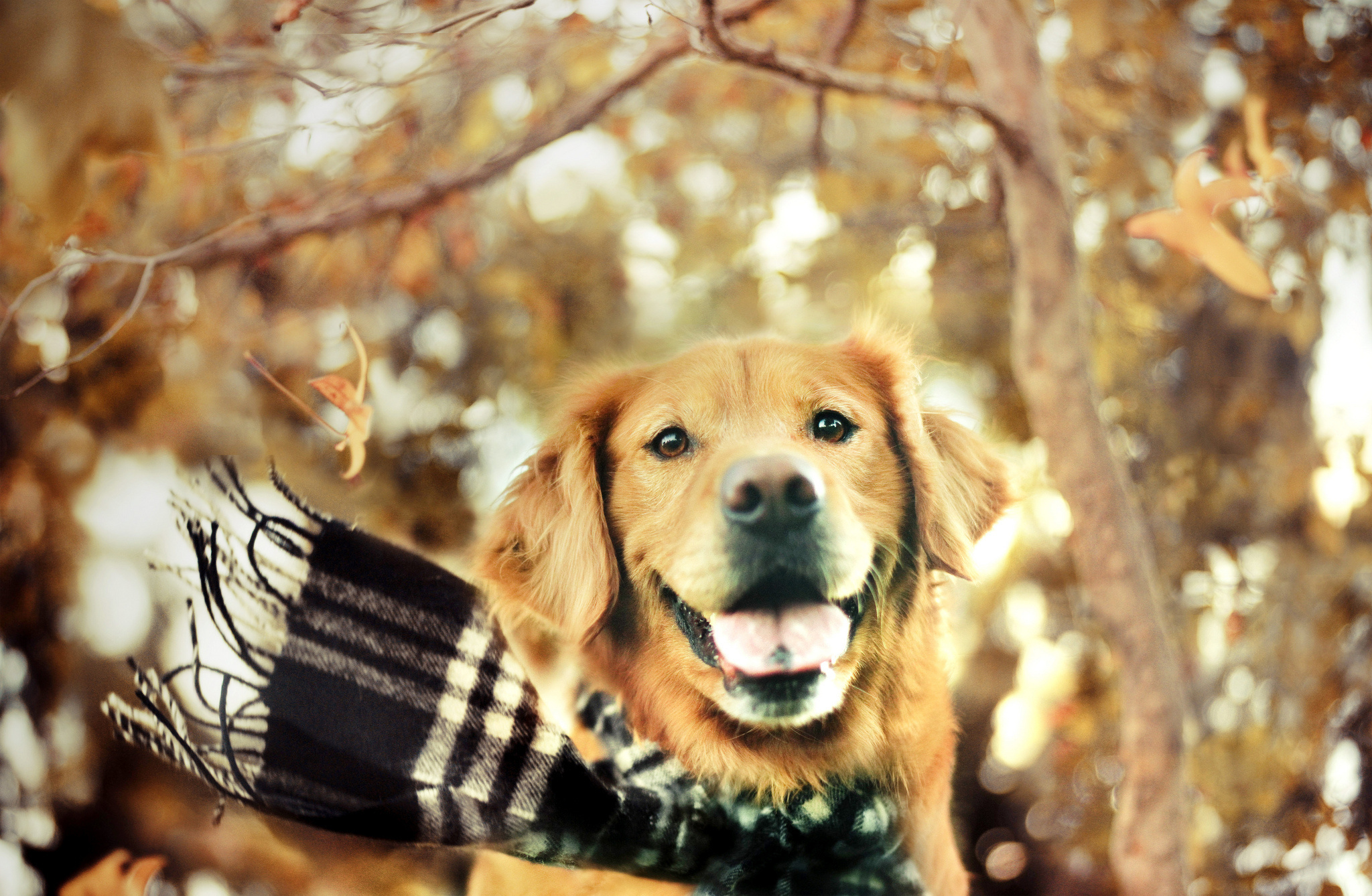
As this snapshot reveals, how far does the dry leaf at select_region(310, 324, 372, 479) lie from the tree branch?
114cm

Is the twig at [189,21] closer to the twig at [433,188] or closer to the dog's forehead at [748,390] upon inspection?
the twig at [433,188]

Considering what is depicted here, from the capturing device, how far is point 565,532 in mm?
1021

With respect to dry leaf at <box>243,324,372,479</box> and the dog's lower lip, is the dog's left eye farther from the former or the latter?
dry leaf at <box>243,324,372,479</box>

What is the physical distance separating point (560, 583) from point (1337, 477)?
6.66 ft

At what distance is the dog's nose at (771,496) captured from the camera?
2.93ft

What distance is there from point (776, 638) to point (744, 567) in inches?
3.9

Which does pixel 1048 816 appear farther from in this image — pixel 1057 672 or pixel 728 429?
pixel 728 429

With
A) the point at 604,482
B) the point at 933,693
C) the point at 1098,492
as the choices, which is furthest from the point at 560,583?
the point at 1098,492

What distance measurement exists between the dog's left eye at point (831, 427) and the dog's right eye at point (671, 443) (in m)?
0.17

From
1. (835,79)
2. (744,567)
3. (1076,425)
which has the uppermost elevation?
(835,79)

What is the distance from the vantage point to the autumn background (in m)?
1.38

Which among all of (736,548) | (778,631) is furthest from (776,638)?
(736,548)

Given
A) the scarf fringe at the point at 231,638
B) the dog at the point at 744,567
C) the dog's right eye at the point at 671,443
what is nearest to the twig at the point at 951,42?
the dog at the point at 744,567

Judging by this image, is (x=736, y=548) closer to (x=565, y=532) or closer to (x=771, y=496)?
(x=771, y=496)
